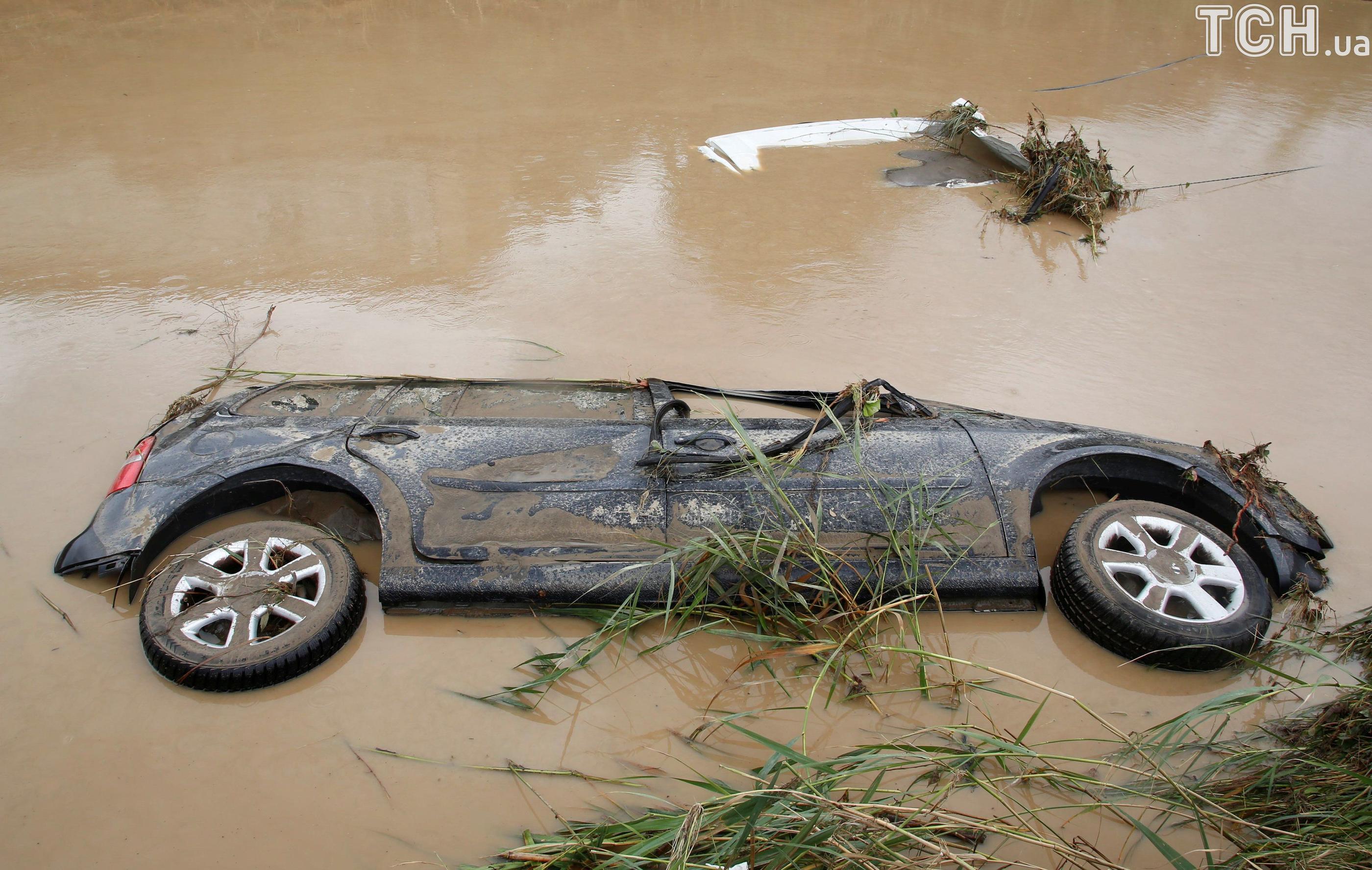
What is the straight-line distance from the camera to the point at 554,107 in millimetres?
7668

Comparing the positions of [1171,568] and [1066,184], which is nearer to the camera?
[1171,568]

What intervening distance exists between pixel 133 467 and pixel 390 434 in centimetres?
99

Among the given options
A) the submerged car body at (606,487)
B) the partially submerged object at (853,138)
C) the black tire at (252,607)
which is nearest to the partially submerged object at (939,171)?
the partially submerged object at (853,138)

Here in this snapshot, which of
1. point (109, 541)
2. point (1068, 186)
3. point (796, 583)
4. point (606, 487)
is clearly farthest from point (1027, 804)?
point (1068, 186)

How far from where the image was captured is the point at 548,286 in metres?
5.36

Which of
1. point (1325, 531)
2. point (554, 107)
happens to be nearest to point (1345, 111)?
point (1325, 531)

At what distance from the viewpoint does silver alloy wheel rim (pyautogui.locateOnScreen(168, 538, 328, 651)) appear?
2.92 metres

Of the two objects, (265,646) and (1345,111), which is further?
(1345,111)

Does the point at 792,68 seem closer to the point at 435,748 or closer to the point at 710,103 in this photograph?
the point at 710,103

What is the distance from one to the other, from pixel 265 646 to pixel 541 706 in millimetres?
936

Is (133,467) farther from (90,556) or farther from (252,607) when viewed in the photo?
(252,607)

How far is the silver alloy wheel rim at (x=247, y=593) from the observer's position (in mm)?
2924

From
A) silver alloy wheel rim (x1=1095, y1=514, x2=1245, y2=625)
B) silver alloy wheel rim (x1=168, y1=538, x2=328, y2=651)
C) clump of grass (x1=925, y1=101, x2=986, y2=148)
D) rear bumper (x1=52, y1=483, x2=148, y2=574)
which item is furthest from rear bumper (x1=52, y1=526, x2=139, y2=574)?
clump of grass (x1=925, y1=101, x2=986, y2=148)

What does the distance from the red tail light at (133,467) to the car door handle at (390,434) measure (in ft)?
2.76
